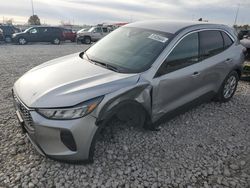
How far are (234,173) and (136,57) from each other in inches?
79.5

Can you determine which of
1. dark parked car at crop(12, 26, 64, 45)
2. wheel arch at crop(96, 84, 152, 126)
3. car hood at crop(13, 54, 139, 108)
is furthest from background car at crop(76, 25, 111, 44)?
wheel arch at crop(96, 84, 152, 126)

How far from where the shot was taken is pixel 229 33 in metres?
5.09

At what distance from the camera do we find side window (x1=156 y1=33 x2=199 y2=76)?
3.55 m

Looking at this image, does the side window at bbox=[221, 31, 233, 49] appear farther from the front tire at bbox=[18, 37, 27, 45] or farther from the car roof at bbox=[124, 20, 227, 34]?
the front tire at bbox=[18, 37, 27, 45]

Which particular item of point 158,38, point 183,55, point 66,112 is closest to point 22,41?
point 158,38

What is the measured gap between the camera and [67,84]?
3004 mm

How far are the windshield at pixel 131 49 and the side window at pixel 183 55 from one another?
0.60ft

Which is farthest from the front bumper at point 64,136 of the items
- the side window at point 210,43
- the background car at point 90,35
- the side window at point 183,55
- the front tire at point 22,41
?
the background car at point 90,35

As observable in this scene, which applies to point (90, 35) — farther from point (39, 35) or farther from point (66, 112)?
point (66, 112)

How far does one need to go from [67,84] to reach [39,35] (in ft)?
65.4

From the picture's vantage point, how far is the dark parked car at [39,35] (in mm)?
20234

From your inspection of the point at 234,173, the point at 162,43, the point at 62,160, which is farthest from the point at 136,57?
the point at 234,173

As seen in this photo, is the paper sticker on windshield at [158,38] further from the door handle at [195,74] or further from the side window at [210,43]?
the side window at [210,43]

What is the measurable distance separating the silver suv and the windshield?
0.04ft
